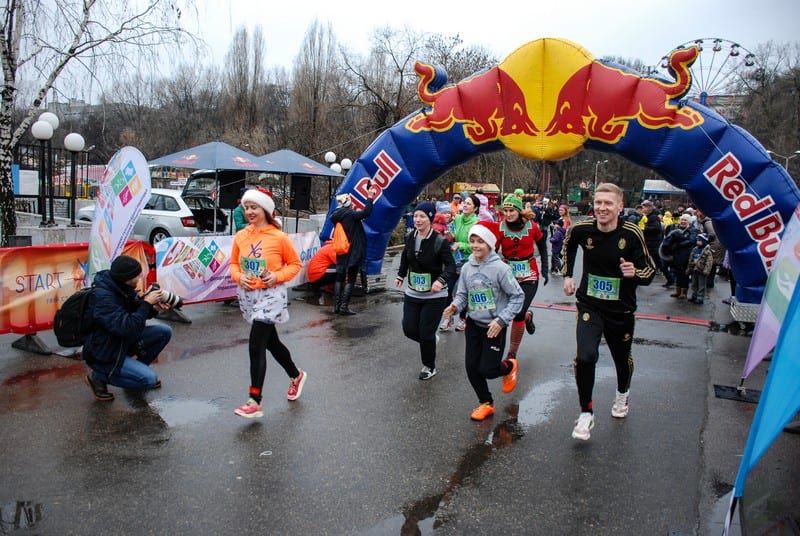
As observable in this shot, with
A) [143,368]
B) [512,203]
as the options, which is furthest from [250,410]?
[512,203]

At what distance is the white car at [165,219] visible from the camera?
55.1 feet

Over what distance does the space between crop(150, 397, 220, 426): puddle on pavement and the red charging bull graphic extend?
651 cm

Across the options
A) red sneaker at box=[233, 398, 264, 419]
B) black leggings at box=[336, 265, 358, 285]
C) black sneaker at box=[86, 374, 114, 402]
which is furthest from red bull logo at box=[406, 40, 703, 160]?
black sneaker at box=[86, 374, 114, 402]

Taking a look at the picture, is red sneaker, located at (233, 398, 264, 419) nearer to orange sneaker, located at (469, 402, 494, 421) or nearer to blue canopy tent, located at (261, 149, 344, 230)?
orange sneaker, located at (469, 402, 494, 421)

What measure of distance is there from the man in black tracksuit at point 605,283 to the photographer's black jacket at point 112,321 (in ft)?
11.4

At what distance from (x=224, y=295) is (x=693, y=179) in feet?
23.0

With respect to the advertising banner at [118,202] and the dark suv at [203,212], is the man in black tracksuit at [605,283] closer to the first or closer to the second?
Answer: the advertising banner at [118,202]

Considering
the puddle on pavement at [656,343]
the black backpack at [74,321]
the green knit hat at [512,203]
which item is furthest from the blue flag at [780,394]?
the puddle on pavement at [656,343]

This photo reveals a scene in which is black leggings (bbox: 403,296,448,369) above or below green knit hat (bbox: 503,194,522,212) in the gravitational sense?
below

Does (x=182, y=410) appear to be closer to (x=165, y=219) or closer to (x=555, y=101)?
(x=555, y=101)

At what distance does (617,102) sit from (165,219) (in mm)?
12220

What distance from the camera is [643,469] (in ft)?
14.3

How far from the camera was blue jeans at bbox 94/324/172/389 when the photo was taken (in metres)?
5.41

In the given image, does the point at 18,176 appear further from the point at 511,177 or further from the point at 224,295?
the point at 511,177
